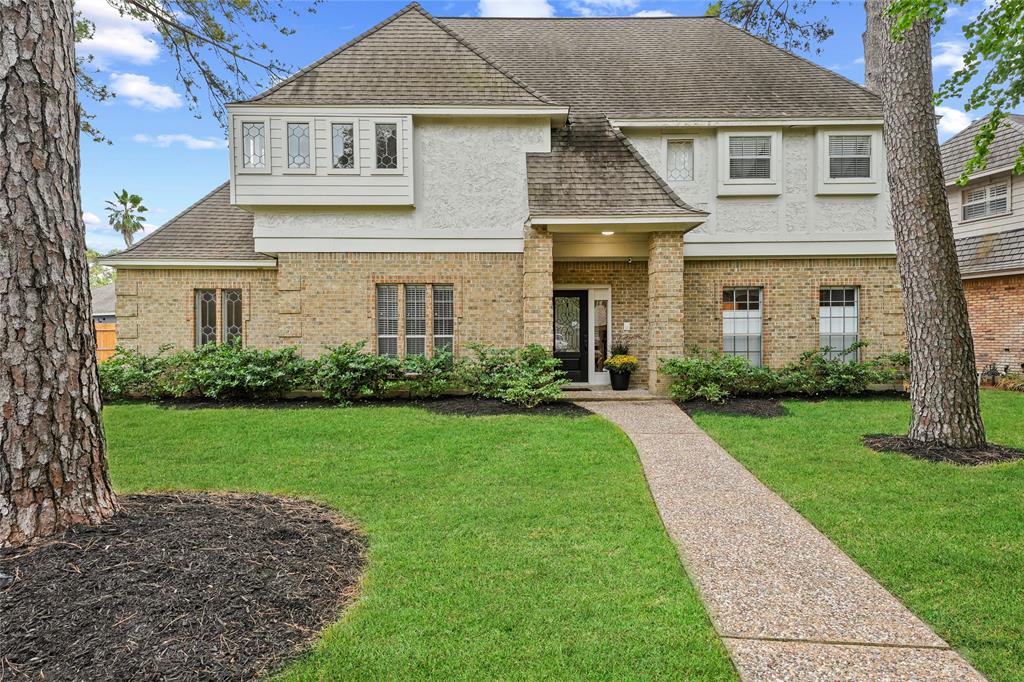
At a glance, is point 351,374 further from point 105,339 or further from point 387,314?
point 105,339

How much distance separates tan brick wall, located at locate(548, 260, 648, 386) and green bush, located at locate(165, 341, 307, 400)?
6.25 metres

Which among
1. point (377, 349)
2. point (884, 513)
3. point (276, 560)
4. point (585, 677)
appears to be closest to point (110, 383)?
point (377, 349)

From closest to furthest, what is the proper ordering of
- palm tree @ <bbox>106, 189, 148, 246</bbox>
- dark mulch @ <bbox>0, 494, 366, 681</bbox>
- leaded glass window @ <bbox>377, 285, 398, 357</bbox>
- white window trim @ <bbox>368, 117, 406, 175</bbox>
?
1. dark mulch @ <bbox>0, 494, 366, 681</bbox>
2. white window trim @ <bbox>368, 117, 406, 175</bbox>
3. leaded glass window @ <bbox>377, 285, 398, 357</bbox>
4. palm tree @ <bbox>106, 189, 148, 246</bbox>

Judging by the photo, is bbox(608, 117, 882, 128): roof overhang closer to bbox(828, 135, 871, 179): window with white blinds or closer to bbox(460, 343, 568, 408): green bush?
bbox(828, 135, 871, 179): window with white blinds

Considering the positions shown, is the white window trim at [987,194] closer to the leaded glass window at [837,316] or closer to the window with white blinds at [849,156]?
the window with white blinds at [849,156]

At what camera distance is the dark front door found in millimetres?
12461

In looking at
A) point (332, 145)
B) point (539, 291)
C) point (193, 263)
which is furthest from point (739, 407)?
point (193, 263)

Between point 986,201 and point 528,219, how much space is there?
14483mm

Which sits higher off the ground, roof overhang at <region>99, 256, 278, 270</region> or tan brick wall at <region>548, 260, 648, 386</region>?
roof overhang at <region>99, 256, 278, 270</region>

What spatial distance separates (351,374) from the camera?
1017cm

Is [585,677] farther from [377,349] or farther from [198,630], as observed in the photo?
[377,349]

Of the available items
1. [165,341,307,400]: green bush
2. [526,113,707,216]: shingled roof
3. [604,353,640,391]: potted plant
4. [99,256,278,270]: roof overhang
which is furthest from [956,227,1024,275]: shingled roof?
[99,256,278,270]: roof overhang

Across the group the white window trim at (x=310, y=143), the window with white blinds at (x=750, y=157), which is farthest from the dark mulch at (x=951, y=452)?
the white window trim at (x=310, y=143)

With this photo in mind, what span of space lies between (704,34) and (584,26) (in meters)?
3.37
